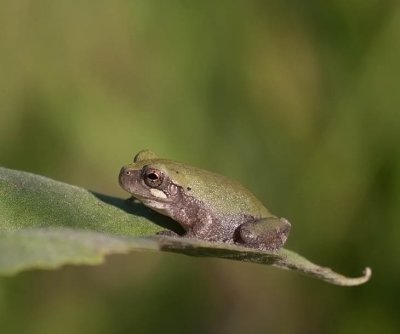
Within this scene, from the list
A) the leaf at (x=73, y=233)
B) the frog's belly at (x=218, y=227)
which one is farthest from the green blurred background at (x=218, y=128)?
the leaf at (x=73, y=233)

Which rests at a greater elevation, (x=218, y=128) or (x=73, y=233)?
(x=73, y=233)

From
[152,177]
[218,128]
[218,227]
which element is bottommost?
[218,227]

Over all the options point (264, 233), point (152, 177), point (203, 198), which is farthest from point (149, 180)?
point (264, 233)

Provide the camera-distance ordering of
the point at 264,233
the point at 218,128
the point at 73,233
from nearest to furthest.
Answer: the point at 73,233 → the point at 264,233 → the point at 218,128

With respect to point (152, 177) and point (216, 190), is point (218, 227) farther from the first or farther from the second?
point (152, 177)

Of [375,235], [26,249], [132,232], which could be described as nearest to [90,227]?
[132,232]

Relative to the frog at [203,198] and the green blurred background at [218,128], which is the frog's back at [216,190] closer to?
the frog at [203,198]

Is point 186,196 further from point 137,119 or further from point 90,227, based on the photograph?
point 90,227

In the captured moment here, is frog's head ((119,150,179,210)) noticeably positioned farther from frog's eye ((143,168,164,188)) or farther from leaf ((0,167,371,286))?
leaf ((0,167,371,286))
